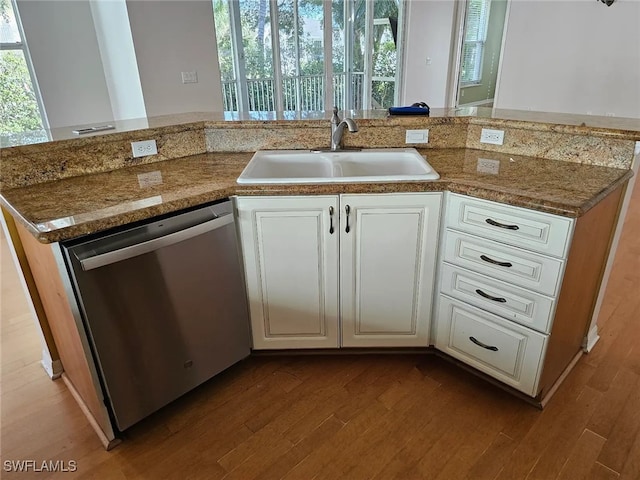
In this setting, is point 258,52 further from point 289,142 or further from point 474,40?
point 289,142

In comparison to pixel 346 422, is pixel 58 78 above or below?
above

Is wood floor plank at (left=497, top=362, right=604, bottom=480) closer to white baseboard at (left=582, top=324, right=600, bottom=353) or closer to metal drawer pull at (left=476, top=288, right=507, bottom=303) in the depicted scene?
white baseboard at (left=582, top=324, right=600, bottom=353)

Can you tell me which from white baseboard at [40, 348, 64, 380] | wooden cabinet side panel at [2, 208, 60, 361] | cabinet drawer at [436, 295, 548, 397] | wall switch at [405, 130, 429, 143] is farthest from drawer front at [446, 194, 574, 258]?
white baseboard at [40, 348, 64, 380]

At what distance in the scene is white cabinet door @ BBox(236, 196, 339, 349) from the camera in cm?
162

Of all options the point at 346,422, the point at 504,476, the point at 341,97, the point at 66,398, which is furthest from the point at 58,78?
the point at 504,476

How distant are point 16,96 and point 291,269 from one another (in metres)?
3.63

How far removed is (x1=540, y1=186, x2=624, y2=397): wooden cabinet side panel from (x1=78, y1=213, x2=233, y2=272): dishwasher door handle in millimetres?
1240

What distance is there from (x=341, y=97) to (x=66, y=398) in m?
5.39

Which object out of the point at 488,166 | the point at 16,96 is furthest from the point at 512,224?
the point at 16,96

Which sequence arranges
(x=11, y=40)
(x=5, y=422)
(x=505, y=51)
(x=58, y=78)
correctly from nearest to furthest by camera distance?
(x=5, y=422), (x=11, y=40), (x=58, y=78), (x=505, y=51)

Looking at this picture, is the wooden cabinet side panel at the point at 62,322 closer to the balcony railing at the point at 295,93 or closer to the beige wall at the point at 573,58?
the balcony railing at the point at 295,93

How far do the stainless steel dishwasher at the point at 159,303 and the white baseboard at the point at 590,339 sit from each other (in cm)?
162

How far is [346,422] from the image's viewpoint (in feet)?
5.29

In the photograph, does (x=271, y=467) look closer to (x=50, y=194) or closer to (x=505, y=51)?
(x=50, y=194)
